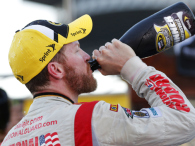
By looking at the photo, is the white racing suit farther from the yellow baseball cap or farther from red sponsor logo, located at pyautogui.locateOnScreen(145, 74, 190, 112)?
the yellow baseball cap

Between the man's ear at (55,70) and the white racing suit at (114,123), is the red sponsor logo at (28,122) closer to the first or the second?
the white racing suit at (114,123)

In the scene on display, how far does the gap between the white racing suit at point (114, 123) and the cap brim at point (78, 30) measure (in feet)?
1.40

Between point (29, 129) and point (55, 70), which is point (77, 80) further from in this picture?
point (29, 129)

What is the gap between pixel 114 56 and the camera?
2.06 m

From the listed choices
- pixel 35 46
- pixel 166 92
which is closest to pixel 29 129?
pixel 35 46

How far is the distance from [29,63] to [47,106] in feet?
1.04

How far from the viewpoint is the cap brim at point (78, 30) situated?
6.95 feet

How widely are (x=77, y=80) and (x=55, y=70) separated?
0.51 feet

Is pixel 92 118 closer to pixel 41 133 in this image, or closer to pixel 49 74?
pixel 41 133

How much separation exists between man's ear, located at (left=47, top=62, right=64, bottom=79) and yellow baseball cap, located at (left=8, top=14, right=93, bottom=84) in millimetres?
35

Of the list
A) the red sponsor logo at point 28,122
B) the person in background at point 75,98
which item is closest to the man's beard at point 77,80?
the person in background at point 75,98

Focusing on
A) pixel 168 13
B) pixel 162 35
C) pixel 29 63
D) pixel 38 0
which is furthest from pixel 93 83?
pixel 38 0

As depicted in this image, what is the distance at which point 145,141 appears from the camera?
172cm

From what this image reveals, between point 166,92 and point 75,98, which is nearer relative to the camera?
point 166,92
